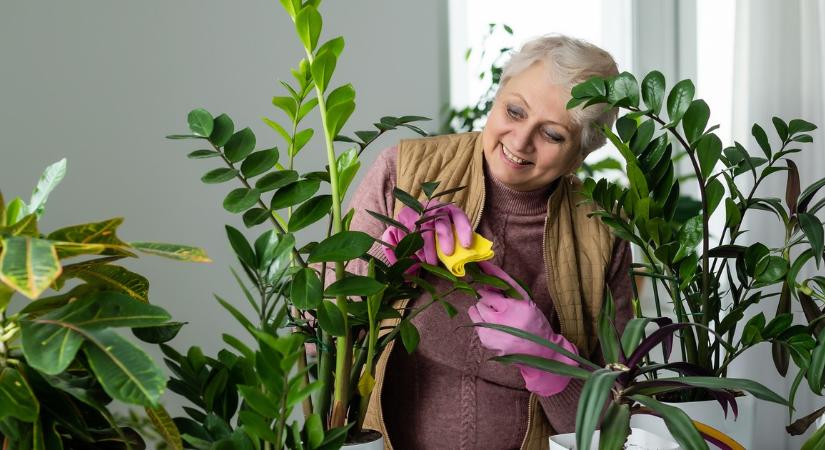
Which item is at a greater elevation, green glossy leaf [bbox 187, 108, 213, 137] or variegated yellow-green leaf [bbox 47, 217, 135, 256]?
green glossy leaf [bbox 187, 108, 213, 137]

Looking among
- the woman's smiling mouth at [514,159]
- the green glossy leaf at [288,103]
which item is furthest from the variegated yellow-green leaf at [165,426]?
the woman's smiling mouth at [514,159]

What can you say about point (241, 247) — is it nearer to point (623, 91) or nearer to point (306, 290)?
point (306, 290)

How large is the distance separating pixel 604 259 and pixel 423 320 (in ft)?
1.30

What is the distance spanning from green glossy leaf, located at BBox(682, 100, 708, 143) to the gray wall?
1407mm

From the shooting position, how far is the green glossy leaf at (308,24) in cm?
97

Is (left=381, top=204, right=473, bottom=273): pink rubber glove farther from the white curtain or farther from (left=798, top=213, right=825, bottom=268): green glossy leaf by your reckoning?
the white curtain

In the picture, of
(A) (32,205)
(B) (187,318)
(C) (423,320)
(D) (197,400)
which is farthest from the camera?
(B) (187,318)

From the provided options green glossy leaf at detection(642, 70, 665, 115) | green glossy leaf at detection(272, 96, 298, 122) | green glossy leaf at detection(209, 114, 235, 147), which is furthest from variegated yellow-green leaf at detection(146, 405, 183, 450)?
green glossy leaf at detection(642, 70, 665, 115)

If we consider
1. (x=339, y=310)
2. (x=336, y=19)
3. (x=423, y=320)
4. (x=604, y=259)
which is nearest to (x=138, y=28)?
(x=336, y=19)

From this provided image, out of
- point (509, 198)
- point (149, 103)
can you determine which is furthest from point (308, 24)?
point (149, 103)

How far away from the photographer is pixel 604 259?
1719 mm

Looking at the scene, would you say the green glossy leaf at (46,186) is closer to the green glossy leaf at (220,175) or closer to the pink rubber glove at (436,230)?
the green glossy leaf at (220,175)

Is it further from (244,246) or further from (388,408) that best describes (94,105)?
(244,246)

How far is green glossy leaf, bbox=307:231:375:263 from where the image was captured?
942 mm
